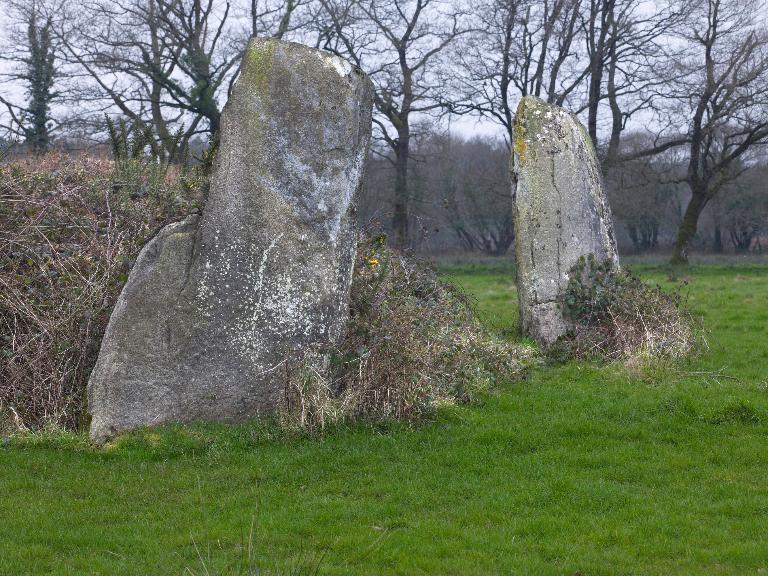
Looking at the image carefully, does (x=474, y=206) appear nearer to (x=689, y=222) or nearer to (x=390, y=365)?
(x=689, y=222)

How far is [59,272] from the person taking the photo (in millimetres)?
8352

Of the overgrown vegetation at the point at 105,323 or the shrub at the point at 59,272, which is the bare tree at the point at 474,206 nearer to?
the overgrown vegetation at the point at 105,323

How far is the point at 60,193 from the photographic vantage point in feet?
30.8

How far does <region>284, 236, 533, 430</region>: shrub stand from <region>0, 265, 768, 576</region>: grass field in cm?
27

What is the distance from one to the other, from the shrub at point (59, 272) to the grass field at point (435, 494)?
0.66 meters

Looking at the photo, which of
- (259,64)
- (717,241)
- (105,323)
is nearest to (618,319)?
(259,64)

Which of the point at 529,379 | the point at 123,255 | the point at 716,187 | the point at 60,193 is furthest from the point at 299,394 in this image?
the point at 716,187

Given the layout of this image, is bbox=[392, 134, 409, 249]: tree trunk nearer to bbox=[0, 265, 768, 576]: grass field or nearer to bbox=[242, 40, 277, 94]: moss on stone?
bbox=[0, 265, 768, 576]: grass field

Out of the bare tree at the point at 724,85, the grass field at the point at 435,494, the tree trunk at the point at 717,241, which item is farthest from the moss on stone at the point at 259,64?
the tree trunk at the point at 717,241

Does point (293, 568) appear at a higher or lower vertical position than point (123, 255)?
lower

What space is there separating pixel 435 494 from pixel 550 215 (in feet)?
19.9

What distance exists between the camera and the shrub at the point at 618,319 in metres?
10.0

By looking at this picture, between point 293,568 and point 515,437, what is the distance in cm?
362

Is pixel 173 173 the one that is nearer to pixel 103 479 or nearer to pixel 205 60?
pixel 103 479
